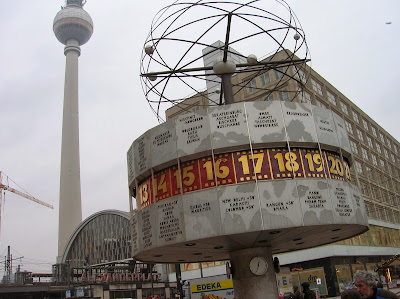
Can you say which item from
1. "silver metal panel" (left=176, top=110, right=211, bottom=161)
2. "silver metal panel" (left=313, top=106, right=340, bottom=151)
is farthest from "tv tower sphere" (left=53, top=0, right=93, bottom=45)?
"silver metal panel" (left=313, top=106, right=340, bottom=151)

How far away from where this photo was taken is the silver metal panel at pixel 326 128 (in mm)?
15508

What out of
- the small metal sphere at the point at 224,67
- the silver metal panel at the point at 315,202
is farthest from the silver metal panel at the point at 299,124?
Answer: the small metal sphere at the point at 224,67

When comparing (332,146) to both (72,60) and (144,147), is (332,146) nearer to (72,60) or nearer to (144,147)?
(144,147)

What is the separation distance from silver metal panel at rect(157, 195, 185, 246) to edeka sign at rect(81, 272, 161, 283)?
5143 centimetres

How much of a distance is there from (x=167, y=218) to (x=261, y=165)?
404 centimetres

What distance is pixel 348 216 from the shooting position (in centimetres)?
1475

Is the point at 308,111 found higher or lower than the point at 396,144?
lower

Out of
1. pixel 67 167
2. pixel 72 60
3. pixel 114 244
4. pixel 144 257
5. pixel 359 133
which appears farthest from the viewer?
pixel 72 60

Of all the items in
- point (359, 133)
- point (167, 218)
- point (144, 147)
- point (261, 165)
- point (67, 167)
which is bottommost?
point (167, 218)

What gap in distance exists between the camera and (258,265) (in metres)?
15.8

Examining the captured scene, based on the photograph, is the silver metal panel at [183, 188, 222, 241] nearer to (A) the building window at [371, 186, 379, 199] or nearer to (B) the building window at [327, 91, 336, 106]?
(B) the building window at [327, 91, 336, 106]

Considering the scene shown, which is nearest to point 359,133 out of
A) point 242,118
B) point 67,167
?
point 242,118

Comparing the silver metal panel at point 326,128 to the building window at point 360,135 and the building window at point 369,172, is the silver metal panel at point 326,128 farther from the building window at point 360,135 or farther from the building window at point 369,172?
the building window at point 360,135

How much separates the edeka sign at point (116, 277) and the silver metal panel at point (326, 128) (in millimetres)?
54358
